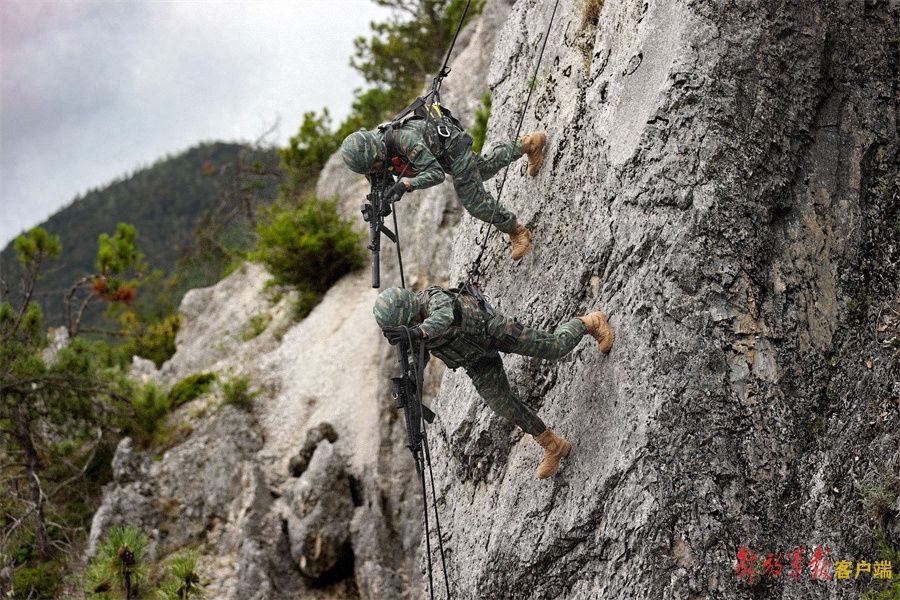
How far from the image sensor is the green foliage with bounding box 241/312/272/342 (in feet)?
63.4

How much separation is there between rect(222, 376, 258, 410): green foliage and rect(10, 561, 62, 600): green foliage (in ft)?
12.7

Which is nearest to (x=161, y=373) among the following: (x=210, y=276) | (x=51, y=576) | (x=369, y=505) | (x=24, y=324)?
(x=24, y=324)

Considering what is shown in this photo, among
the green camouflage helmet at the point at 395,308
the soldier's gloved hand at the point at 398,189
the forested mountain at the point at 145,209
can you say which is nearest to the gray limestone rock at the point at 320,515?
the soldier's gloved hand at the point at 398,189

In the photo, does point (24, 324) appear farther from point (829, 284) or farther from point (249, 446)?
point (829, 284)

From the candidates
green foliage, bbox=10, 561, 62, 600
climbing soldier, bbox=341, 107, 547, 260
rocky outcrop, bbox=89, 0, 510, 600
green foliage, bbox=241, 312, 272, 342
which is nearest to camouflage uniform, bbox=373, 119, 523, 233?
climbing soldier, bbox=341, 107, 547, 260

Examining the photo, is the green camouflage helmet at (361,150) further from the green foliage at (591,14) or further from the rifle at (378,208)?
the green foliage at (591,14)

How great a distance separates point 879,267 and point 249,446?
35.9ft

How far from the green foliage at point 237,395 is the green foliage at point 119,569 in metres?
5.64

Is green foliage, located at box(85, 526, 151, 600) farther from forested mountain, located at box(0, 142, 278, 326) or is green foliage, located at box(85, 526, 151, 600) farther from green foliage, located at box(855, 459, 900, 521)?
forested mountain, located at box(0, 142, 278, 326)

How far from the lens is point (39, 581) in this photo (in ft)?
44.8

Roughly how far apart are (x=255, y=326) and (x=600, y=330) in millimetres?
13435

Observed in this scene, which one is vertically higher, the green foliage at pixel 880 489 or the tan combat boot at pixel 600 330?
the tan combat boot at pixel 600 330

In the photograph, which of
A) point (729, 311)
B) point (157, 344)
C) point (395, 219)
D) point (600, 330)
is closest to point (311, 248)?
point (157, 344)

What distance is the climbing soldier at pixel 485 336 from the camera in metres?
7.42
